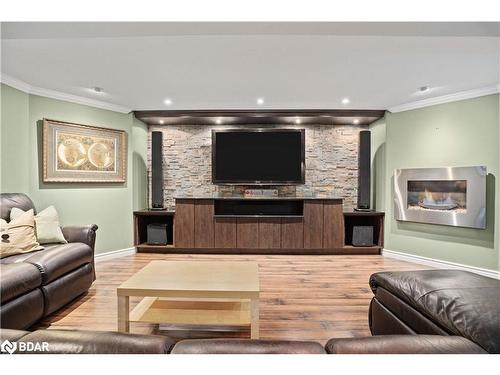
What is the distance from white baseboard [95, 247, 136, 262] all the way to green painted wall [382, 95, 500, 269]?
4177 mm

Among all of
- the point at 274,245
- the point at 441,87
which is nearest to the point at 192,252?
the point at 274,245

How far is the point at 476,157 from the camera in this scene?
131 inches

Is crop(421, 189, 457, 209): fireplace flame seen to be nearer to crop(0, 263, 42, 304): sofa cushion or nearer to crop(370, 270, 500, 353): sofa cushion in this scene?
crop(370, 270, 500, 353): sofa cushion

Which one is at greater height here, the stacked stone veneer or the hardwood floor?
the stacked stone veneer

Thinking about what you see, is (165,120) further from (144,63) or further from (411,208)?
(411,208)

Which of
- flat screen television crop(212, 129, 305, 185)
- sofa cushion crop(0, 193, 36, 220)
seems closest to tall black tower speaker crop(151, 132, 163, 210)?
flat screen television crop(212, 129, 305, 185)

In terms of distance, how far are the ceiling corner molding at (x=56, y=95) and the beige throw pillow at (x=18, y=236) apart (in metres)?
1.70

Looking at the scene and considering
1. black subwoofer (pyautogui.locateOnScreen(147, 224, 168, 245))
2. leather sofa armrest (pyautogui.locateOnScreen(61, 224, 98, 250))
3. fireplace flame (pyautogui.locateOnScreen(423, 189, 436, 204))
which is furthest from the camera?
black subwoofer (pyautogui.locateOnScreen(147, 224, 168, 245))

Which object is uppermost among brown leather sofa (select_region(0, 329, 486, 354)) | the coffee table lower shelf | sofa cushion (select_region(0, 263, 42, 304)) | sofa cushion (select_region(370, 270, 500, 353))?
brown leather sofa (select_region(0, 329, 486, 354))

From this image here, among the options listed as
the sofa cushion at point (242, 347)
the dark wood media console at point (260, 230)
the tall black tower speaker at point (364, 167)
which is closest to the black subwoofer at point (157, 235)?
the dark wood media console at point (260, 230)

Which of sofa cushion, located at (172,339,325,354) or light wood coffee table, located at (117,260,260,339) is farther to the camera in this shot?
light wood coffee table, located at (117,260,260,339)

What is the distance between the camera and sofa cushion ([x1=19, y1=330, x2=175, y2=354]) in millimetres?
741

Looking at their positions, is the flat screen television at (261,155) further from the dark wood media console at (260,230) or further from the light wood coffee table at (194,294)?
the light wood coffee table at (194,294)
